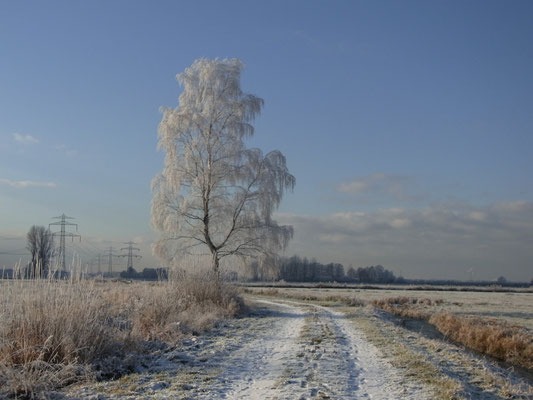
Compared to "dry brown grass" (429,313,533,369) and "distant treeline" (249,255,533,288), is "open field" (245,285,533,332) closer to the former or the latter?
"dry brown grass" (429,313,533,369)

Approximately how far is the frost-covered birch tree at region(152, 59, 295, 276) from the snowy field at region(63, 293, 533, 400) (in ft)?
43.7

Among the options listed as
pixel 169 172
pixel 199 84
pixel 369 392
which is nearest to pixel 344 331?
pixel 369 392

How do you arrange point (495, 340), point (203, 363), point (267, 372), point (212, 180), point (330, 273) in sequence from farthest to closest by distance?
point (330, 273) < point (212, 180) < point (495, 340) < point (203, 363) < point (267, 372)

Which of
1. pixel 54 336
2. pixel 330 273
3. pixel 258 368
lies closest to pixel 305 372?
pixel 258 368

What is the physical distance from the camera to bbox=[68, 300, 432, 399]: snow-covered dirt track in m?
6.81

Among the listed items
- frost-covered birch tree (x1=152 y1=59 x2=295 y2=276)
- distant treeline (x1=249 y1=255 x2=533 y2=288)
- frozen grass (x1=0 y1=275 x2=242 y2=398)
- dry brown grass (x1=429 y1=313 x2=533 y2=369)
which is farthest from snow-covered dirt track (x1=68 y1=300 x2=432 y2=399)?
distant treeline (x1=249 y1=255 x2=533 y2=288)

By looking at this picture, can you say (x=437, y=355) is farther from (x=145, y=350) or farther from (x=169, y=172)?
A: (x=169, y=172)

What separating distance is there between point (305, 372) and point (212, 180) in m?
18.3

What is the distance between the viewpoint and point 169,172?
2570 cm

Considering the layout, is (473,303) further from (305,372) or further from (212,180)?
(305,372)

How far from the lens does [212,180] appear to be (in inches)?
1011

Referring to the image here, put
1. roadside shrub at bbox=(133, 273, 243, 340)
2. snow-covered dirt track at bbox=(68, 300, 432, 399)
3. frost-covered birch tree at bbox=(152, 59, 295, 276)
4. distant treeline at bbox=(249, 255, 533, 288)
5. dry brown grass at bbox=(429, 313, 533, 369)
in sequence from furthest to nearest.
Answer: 1. distant treeline at bbox=(249, 255, 533, 288)
2. frost-covered birch tree at bbox=(152, 59, 295, 276)
3. dry brown grass at bbox=(429, 313, 533, 369)
4. roadside shrub at bbox=(133, 273, 243, 340)
5. snow-covered dirt track at bbox=(68, 300, 432, 399)

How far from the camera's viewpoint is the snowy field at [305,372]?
22.6 feet

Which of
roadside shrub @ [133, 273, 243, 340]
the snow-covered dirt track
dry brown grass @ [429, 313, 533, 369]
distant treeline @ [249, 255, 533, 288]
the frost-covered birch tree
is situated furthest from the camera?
distant treeline @ [249, 255, 533, 288]
